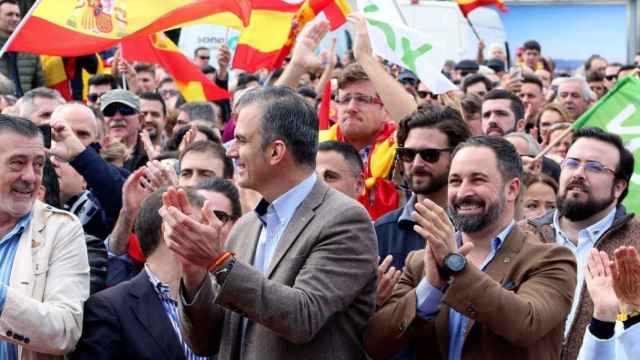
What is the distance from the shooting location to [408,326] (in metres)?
5.12

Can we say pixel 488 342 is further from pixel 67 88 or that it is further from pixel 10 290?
pixel 67 88

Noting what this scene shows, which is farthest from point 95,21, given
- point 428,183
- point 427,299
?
point 427,299

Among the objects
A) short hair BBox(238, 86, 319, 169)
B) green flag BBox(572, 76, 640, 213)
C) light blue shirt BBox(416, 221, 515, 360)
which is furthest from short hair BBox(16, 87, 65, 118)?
light blue shirt BBox(416, 221, 515, 360)

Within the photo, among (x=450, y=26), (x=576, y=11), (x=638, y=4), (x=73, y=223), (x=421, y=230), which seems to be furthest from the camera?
(x=576, y=11)

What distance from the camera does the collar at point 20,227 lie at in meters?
5.57

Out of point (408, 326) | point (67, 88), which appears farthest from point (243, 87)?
point (408, 326)

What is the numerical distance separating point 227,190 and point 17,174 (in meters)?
1.39

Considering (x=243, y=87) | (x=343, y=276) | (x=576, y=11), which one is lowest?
(x=576, y=11)

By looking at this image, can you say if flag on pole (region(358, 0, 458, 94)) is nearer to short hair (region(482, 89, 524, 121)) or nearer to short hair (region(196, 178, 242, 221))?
short hair (region(482, 89, 524, 121))

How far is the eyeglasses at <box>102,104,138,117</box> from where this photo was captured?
1021cm

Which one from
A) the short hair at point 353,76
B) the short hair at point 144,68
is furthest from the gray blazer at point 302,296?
the short hair at point 144,68

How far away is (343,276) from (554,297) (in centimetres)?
84

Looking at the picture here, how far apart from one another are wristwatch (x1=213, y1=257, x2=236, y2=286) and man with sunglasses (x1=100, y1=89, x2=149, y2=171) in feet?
18.2

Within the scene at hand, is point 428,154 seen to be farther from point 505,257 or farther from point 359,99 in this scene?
point 359,99
